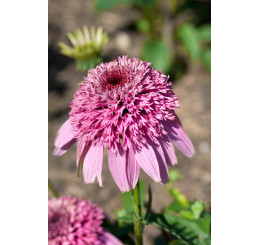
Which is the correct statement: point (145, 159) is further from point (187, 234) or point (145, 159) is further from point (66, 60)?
point (66, 60)

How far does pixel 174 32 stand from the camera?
7.32 ft

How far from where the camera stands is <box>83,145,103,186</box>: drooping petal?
2.06 feet

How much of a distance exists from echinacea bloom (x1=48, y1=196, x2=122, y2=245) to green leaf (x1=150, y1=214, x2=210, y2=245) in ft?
0.37

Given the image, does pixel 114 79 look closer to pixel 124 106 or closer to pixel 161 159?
pixel 124 106

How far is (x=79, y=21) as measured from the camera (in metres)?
2.48

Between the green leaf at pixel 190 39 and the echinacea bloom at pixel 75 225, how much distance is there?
1387 millimetres

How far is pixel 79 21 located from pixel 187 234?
6.51 feet

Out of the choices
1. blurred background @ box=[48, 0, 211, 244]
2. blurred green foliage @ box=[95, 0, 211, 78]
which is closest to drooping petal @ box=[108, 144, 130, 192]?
blurred background @ box=[48, 0, 211, 244]

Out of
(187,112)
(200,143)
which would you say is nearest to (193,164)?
(200,143)

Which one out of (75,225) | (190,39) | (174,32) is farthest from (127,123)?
(174,32)

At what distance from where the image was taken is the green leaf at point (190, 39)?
6.68ft

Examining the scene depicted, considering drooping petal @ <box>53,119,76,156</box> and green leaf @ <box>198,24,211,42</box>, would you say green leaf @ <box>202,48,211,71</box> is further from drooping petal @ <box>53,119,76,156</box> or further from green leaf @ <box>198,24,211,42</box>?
drooping petal @ <box>53,119,76,156</box>

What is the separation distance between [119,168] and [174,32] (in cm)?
177

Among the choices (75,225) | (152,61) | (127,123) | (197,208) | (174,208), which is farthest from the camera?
(152,61)
